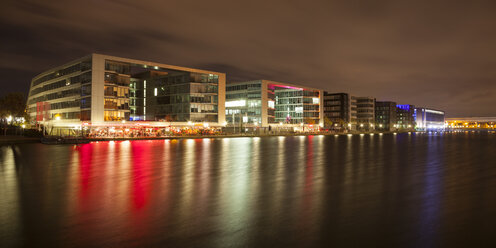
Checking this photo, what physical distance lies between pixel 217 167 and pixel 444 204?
14573 millimetres

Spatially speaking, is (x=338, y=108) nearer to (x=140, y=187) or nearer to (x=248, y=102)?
(x=248, y=102)

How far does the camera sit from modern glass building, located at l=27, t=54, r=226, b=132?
81250 millimetres

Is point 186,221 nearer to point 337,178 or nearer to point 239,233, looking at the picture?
point 239,233

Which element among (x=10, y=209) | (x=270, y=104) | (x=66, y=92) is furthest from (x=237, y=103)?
(x=10, y=209)

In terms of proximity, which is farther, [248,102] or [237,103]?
[237,103]

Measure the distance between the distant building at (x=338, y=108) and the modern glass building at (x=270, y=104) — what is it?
41.4 metres

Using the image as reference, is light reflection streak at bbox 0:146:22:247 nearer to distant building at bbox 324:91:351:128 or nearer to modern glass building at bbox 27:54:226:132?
modern glass building at bbox 27:54:226:132

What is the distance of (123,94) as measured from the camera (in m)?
86.1

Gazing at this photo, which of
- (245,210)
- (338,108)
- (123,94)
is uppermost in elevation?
(338,108)

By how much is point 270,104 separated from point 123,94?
62804mm

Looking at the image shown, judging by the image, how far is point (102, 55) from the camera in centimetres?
8019

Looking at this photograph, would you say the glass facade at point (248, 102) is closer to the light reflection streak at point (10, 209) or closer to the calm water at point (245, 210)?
the calm water at point (245, 210)

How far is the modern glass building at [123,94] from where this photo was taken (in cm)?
8125

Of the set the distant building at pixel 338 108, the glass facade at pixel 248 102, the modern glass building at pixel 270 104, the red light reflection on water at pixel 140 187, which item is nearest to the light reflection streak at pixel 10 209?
the red light reflection on water at pixel 140 187
